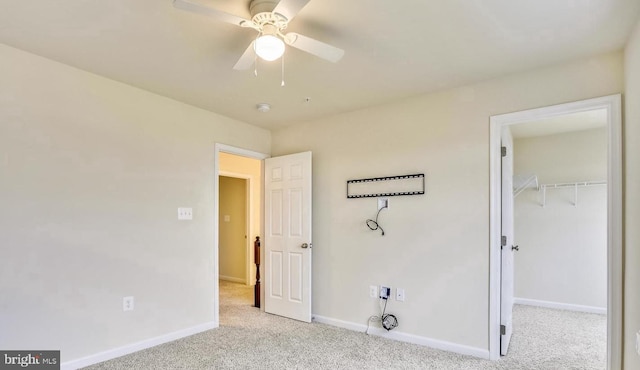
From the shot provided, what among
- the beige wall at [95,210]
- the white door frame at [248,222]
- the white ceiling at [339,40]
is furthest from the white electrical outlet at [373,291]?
the white door frame at [248,222]

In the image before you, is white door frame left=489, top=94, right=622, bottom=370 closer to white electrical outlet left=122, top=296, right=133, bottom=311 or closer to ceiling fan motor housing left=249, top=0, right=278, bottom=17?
ceiling fan motor housing left=249, top=0, right=278, bottom=17

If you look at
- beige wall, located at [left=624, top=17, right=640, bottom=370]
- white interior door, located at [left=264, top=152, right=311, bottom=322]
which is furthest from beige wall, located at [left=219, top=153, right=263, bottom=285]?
beige wall, located at [left=624, top=17, right=640, bottom=370]

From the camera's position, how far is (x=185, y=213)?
3393 mm

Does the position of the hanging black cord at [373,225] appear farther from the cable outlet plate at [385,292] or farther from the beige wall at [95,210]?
the beige wall at [95,210]

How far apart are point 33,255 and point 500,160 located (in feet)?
11.9

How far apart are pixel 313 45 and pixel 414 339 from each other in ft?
8.85

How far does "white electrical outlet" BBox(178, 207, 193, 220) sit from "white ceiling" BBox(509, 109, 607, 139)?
380 centimetres

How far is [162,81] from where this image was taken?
9.45ft

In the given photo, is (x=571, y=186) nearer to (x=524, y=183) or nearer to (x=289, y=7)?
(x=524, y=183)

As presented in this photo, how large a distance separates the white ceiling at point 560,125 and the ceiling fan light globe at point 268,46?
132 inches

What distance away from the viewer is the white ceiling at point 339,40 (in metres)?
1.89

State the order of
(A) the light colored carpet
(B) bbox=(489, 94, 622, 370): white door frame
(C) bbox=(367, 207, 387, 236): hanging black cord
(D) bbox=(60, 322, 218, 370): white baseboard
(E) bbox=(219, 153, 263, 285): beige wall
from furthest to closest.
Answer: (E) bbox=(219, 153, 263, 285): beige wall → (C) bbox=(367, 207, 387, 236): hanging black cord → (A) the light colored carpet → (D) bbox=(60, 322, 218, 370): white baseboard → (B) bbox=(489, 94, 622, 370): white door frame

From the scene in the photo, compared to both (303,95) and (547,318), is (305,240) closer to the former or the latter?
(303,95)

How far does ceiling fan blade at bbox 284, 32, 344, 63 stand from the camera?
1842 millimetres
